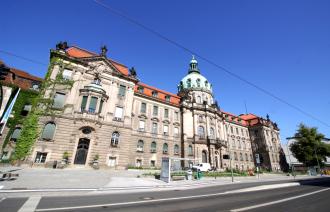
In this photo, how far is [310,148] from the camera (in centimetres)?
5019

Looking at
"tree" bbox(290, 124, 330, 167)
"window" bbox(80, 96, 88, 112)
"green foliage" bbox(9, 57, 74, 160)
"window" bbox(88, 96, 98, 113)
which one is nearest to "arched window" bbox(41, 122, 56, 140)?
"green foliage" bbox(9, 57, 74, 160)

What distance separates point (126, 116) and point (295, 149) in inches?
2079

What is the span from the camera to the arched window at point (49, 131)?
77.8 ft

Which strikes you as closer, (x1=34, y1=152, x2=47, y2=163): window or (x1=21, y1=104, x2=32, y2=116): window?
(x1=34, y1=152, x2=47, y2=163): window

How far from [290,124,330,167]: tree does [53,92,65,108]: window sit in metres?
62.0

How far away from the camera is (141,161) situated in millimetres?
32375

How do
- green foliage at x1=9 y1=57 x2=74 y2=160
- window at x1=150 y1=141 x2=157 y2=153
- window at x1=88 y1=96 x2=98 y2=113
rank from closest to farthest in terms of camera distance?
green foliage at x1=9 y1=57 x2=74 y2=160
window at x1=88 y1=96 x2=98 y2=113
window at x1=150 y1=141 x2=157 y2=153

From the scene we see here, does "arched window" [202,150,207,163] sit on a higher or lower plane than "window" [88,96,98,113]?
lower

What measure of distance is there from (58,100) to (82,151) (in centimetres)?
836

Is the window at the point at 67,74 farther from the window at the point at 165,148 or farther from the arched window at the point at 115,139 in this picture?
the window at the point at 165,148

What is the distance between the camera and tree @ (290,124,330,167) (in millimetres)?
49594

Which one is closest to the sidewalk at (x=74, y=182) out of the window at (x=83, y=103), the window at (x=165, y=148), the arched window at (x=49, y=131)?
the arched window at (x=49, y=131)

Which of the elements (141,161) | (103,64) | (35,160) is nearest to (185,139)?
(141,161)

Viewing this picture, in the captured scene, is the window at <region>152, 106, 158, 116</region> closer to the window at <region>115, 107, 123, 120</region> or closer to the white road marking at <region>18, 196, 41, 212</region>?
the window at <region>115, 107, 123, 120</region>
